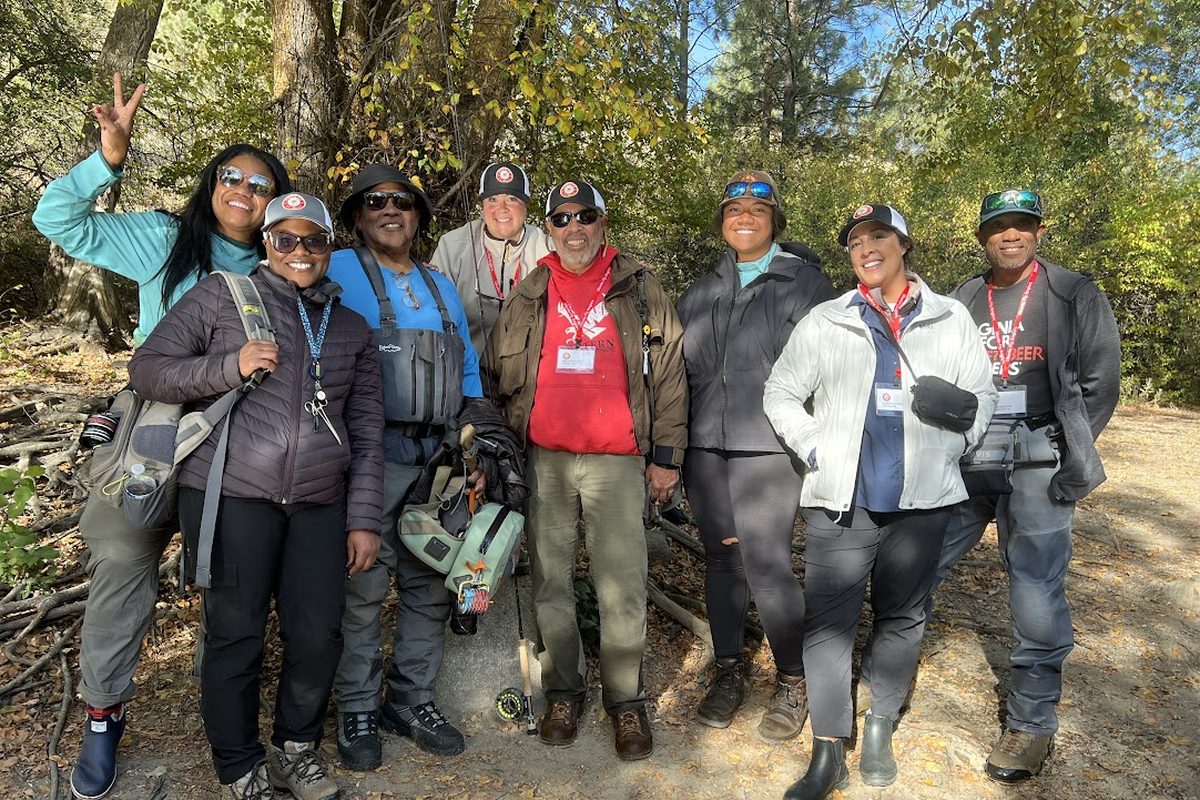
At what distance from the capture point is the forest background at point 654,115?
16.8 ft

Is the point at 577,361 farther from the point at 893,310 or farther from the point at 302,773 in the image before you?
the point at 302,773

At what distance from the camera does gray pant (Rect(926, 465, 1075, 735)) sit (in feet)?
11.8

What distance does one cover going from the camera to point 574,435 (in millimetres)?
3631

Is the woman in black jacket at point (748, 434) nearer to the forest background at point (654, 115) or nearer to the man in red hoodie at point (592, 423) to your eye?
the man in red hoodie at point (592, 423)

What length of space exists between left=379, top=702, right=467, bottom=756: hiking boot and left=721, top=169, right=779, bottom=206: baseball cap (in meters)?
2.85

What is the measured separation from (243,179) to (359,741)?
2512mm

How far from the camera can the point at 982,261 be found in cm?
1595

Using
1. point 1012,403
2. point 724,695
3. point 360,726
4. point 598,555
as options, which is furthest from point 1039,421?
point 360,726

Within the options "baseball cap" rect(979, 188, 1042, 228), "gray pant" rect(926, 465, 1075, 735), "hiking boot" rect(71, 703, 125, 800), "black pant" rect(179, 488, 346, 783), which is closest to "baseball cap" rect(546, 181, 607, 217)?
"black pant" rect(179, 488, 346, 783)

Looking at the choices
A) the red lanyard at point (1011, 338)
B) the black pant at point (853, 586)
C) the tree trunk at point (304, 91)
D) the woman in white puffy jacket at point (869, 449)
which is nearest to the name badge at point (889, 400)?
the woman in white puffy jacket at point (869, 449)

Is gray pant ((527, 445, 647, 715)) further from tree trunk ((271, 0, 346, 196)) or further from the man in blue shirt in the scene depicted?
tree trunk ((271, 0, 346, 196))

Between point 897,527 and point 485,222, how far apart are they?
2.53 m

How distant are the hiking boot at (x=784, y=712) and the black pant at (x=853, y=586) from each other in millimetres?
460

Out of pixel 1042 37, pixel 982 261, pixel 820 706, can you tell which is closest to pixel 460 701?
pixel 820 706
